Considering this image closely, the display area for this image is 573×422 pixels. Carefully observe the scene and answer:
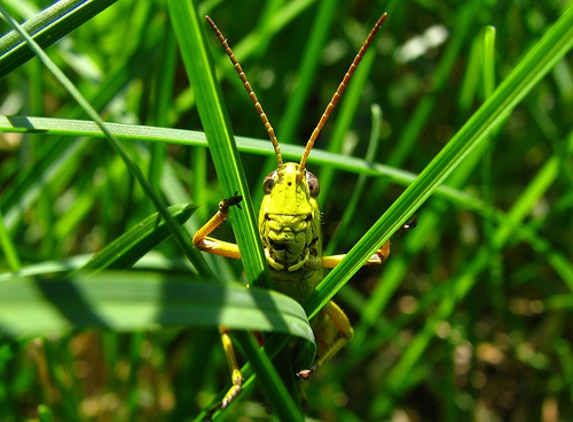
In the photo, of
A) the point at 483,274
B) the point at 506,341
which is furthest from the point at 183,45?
the point at 506,341

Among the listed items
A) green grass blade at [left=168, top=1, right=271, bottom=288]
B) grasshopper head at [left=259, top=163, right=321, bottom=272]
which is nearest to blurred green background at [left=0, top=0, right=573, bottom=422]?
grasshopper head at [left=259, top=163, right=321, bottom=272]

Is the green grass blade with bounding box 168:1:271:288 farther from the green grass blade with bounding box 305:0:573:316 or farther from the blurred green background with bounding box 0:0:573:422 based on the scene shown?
the blurred green background with bounding box 0:0:573:422

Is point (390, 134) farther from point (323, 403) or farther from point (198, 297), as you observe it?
point (198, 297)

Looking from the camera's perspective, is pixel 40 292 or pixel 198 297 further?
pixel 198 297

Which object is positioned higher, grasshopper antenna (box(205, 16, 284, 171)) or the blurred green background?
grasshopper antenna (box(205, 16, 284, 171))

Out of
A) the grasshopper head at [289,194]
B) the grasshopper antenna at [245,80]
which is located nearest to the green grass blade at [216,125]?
the grasshopper antenna at [245,80]

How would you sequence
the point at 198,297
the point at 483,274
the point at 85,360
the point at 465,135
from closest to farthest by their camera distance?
the point at 198,297, the point at 465,135, the point at 483,274, the point at 85,360

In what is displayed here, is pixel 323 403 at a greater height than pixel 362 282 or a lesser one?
greater

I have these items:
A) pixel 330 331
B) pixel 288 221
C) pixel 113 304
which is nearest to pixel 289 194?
pixel 288 221

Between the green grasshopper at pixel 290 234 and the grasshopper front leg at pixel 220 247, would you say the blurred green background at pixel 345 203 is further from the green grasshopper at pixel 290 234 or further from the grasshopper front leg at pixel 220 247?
the grasshopper front leg at pixel 220 247
